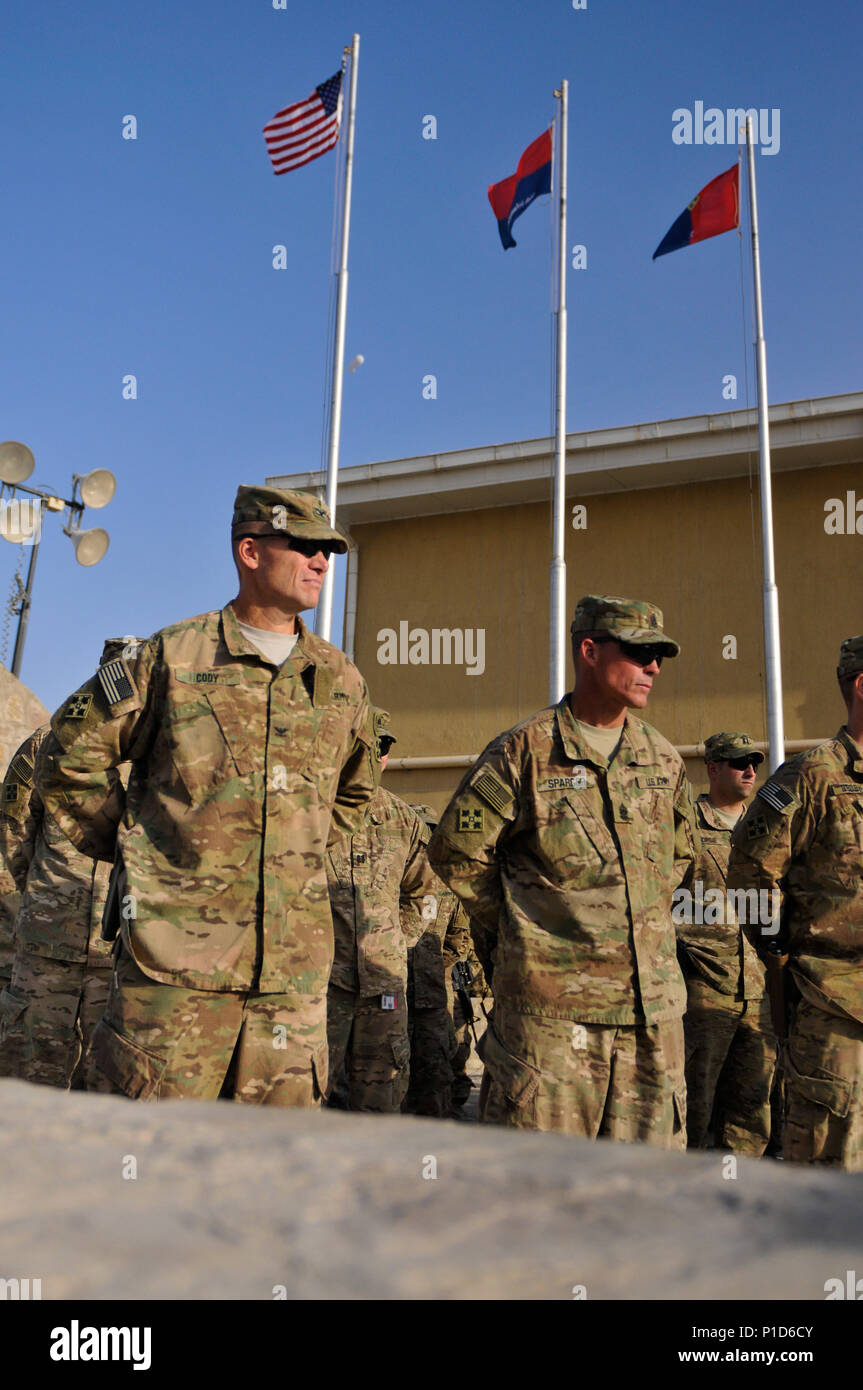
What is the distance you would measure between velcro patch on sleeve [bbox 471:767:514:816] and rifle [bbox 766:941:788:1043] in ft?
4.53

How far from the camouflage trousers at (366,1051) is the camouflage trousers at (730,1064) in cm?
144

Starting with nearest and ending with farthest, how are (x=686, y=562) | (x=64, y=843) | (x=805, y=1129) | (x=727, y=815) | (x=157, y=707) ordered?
(x=157, y=707) → (x=805, y=1129) → (x=64, y=843) → (x=727, y=815) → (x=686, y=562)

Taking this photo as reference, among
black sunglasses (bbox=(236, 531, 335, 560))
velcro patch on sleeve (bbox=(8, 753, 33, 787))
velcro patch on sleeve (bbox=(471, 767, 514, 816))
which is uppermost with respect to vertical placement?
black sunglasses (bbox=(236, 531, 335, 560))

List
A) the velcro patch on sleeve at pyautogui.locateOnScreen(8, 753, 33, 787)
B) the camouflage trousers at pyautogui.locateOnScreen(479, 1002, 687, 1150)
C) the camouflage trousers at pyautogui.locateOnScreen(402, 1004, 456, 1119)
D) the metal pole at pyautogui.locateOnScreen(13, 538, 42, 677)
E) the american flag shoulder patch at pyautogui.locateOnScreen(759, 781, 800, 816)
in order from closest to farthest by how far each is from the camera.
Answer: the camouflage trousers at pyautogui.locateOnScreen(479, 1002, 687, 1150) → the american flag shoulder patch at pyautogui.locateOnScreen(759, 781, 800, 816) → the velcro patch on sleeve at pyautogui.locateOnScreen(8, 753, 33, 787) → the camouflage trousers at pyautogui.locateOnScreen(402, 1004, 456, 1119) → the metal pole at pyautogui.locateOnScreen(13, 538, 42, 677)

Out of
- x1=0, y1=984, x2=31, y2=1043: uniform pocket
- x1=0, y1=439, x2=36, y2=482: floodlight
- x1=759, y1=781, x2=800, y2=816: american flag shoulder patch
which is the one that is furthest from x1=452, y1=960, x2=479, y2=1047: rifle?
x1=0, y1=439, x2=36, y2=482: floodlight

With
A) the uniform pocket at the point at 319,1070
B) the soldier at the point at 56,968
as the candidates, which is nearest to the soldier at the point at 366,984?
the soldier at the point at 56,968

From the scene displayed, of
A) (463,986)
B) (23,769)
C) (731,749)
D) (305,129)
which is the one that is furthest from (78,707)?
(305,129)

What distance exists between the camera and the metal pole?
39.3 ft

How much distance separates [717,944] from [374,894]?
1.76 meters

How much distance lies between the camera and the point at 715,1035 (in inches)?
230

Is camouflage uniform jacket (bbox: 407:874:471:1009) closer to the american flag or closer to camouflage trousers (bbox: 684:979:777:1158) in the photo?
camouflage trousers (bbox: 684:979:777:1158)
